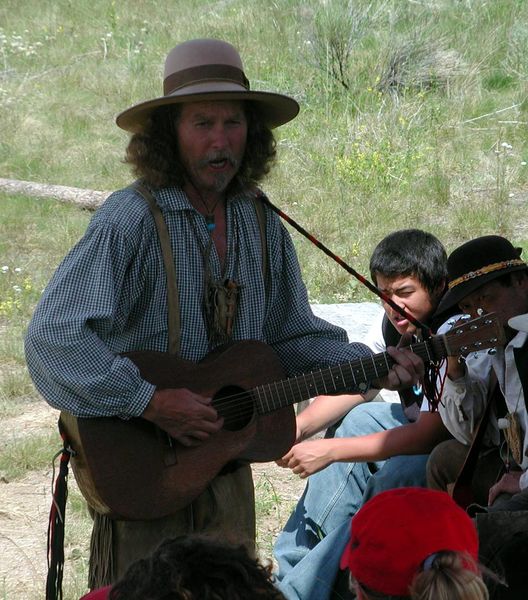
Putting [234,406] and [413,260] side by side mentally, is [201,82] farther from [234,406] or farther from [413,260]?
[413,260]

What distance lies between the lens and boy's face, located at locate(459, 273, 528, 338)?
4.00 metres

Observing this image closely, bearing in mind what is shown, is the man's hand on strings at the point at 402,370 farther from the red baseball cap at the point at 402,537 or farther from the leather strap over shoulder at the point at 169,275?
the red baseball cap at the point at 402,537

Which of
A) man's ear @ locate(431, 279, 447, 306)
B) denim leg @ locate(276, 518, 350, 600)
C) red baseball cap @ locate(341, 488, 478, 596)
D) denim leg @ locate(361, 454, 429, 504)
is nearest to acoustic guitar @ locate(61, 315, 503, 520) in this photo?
denim leg @ locate(276, 518, 350, 600)

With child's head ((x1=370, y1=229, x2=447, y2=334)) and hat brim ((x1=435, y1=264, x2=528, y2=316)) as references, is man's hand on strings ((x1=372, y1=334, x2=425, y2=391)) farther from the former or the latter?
child's head ((x1=370, y1=229, x2=447, y2=334))

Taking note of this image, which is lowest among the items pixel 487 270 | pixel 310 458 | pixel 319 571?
pixel 319 571

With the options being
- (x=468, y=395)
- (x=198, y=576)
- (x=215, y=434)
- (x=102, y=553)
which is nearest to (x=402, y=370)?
(x=468, y=395)

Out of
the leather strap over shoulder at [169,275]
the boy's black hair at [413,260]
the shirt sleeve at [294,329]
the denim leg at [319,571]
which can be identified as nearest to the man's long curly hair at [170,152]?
the leather strap over shoulder at [169,275]

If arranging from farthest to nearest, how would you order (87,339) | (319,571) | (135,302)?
(319,571)
(135,302)
(87,339)

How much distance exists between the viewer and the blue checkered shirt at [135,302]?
10.8 feet

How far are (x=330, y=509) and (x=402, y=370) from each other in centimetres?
96

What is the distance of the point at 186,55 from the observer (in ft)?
12.1

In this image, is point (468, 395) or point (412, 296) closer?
point (468, 395)

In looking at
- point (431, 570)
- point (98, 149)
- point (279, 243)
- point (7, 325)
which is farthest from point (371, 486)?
point (98, 149)

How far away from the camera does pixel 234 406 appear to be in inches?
145
